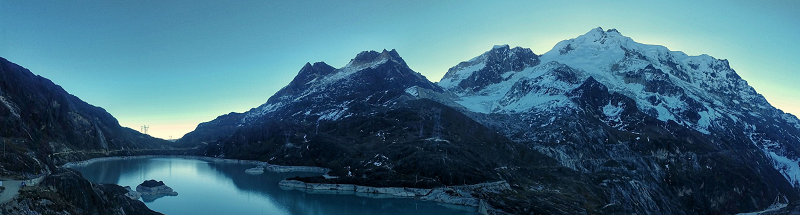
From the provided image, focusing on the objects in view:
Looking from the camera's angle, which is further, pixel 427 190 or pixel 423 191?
pixel 427 190

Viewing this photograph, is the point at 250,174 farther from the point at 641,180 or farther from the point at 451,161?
the point at 641,180

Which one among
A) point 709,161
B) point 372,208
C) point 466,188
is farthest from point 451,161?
point 709,161

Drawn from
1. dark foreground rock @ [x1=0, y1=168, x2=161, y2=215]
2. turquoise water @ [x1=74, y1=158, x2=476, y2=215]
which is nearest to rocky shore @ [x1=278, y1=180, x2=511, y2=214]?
turquoise water @ [x1=74, y1=158, x2=476, y2=215]

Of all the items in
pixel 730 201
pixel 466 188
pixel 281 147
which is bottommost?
pixel 730 201

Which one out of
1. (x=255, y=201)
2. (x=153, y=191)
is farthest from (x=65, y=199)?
(x=153, y=191)

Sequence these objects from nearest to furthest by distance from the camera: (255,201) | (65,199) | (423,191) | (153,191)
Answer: (65,199) → (153,191) → (255,201) → (423,191)

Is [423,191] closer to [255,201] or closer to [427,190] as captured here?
[427,190]
